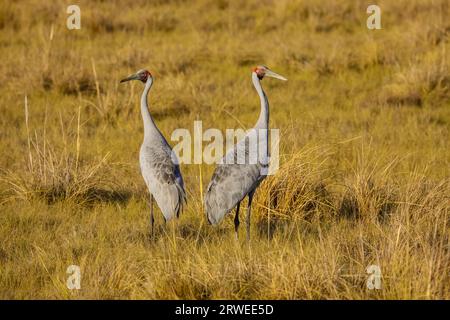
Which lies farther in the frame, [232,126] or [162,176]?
[232,126]

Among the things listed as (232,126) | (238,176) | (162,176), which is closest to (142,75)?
(162,176)

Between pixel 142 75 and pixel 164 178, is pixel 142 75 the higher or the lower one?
the higher one

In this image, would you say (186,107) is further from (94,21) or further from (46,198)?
(94,21)

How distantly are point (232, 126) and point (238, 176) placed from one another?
3086 mm

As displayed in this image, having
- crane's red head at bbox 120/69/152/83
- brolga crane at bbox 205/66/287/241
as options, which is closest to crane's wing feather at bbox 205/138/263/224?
brolga crane at bbox 205/66/287/241

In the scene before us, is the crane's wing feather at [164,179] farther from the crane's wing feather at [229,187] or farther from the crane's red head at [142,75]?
the crane's red head at [142,75]

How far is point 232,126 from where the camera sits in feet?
27.8

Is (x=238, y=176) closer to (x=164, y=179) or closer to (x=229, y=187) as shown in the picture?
(x=229, y=187)

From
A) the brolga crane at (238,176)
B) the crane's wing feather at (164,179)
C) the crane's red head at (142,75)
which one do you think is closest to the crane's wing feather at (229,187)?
the brolga crane at (238,176)

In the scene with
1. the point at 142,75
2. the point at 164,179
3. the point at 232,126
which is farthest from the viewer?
the point at 232,126

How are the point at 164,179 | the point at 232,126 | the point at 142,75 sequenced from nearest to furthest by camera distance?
the point at 164,179
the point at 142,75
the point at 232,126

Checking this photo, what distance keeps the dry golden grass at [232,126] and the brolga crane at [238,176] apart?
23 centimetres
